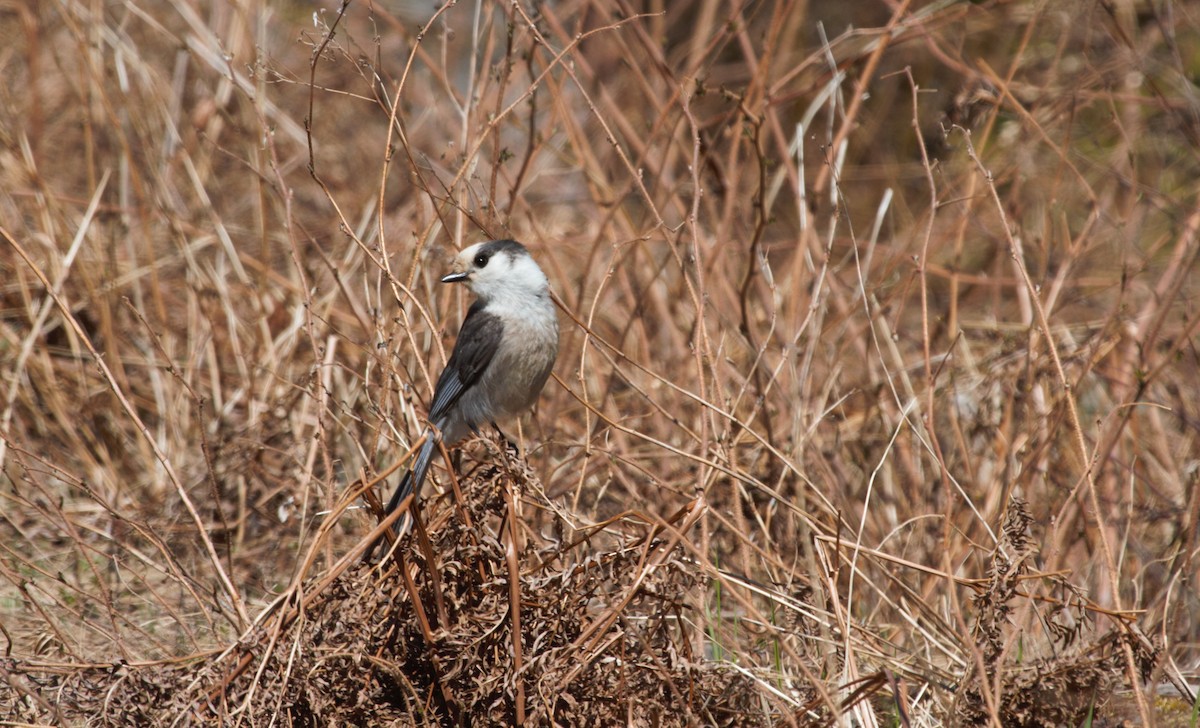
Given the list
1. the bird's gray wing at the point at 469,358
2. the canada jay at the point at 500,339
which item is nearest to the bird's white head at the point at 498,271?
the canada jay at the point at 500,339

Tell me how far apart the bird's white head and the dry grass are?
0.12 m

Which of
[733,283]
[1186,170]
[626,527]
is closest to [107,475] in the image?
[626,527]

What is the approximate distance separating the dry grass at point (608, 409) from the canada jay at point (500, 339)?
6.0 inches

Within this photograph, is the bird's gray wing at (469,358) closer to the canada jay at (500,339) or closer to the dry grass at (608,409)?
the canada jay at (500,339)

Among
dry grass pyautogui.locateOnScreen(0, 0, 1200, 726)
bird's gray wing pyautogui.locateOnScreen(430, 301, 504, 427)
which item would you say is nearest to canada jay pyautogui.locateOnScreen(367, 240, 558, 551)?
bird's gray wing pyautogui.locateOnScreen(430, 301, 504, 427)

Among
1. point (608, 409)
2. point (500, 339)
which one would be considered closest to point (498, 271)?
point (500, 339)

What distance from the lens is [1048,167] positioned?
7484 mm

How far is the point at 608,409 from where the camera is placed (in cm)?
485

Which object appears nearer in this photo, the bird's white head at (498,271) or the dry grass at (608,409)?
the dry grass at (608,409)

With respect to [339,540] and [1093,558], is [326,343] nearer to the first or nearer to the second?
[339,540]

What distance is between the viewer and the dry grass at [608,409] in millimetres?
2867

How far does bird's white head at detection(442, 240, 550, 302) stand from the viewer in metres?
3.90

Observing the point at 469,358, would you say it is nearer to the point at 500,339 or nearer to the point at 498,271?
the point at 500,339

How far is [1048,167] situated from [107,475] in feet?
20.0
